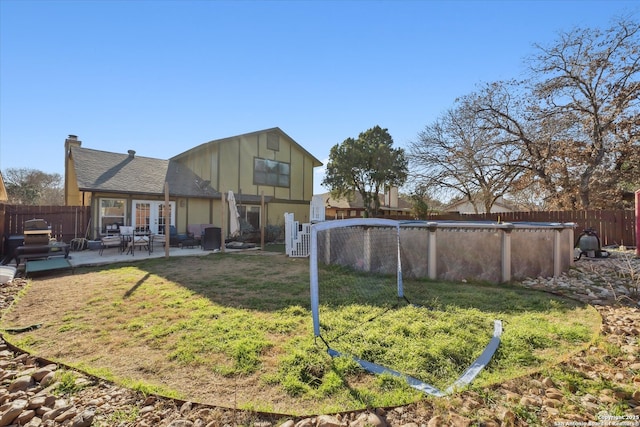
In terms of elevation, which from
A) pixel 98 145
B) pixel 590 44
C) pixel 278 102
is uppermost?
pixel 590 44

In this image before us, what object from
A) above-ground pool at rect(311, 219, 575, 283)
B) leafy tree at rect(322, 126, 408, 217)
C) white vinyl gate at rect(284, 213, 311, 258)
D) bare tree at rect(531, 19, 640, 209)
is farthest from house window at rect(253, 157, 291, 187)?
bare tree at rect(531, 19, 640, 209)

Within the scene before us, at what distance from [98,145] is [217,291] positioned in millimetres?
14034

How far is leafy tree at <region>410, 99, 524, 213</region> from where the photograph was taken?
16422 millimetres

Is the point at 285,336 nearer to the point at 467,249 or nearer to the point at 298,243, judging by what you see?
the point at 467,249

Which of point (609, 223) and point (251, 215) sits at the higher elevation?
point (251, 215)

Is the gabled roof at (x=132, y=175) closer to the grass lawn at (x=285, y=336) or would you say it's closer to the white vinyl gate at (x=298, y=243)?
the white vinyl gate at (x=298, y=243)

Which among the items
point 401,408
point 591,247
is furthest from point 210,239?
point 591,247

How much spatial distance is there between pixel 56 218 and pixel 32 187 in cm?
1959

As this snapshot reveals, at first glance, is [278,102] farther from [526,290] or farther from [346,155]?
[526,290]

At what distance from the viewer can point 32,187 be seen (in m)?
24.2

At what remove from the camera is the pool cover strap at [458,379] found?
2298 millimetres

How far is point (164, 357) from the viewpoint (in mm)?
2865

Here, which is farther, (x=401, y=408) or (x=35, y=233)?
(x=35, y=233)

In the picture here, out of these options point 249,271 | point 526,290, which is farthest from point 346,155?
point 526,290
